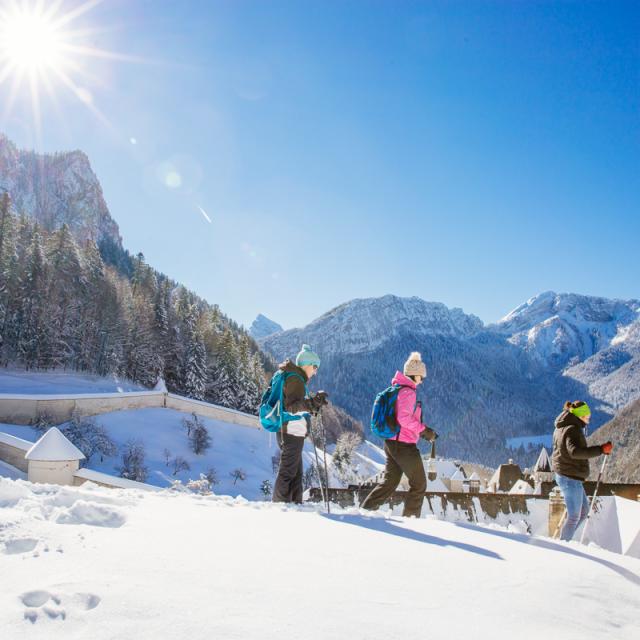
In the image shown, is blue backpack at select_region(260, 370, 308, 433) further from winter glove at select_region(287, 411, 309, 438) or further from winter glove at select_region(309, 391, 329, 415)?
winter glove at select_region(309, 391, 329, 415)

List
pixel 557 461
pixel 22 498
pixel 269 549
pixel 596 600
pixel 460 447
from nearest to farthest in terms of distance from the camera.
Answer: pixel 596 600 < pixel 269 549 < pixel 22 498 < pixel 557 461 < pixel 460 447

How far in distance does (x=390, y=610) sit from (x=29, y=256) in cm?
4719

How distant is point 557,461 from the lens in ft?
20.7

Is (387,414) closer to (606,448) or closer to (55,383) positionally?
(606,448)

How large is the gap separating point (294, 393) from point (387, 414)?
1.16 m

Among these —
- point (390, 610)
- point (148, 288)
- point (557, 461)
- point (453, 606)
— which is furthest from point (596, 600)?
point (148, 288)

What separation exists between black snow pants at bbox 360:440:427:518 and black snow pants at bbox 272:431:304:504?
0.95 metres

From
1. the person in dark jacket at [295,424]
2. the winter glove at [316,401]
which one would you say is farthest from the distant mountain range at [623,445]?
the winter glove at [316,401]

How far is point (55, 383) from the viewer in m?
39.2

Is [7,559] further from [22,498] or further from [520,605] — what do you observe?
[520,605]

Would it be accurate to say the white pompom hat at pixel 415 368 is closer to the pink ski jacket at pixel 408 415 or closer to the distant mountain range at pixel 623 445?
the pink ski jacket at pixel 408 415

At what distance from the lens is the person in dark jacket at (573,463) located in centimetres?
612

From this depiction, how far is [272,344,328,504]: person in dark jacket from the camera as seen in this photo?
604cm

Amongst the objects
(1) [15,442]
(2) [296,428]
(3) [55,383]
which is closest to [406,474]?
(2) [296,428]
